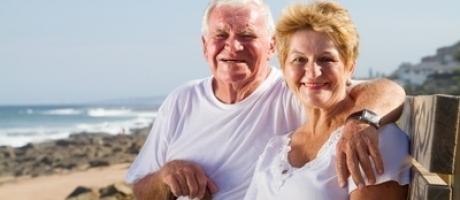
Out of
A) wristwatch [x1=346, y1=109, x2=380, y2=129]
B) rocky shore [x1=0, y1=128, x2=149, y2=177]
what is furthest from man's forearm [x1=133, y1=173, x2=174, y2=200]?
rocky shore [x1=0, y1=128, x2=149, y2=177]

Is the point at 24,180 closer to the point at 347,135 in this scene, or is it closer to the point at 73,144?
the point at 73,144

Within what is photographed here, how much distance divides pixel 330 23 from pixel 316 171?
440 mm

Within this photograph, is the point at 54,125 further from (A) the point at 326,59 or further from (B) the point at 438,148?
(B) the point at 438,148

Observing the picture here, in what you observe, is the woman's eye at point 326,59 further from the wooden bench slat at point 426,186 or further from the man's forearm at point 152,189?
the man's forearm at point 152,189

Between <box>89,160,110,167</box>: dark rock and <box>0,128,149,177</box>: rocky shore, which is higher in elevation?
<box>89,160,110,167</box>: dark rock

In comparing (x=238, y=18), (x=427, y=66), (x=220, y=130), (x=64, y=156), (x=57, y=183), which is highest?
(x=238, y=18)

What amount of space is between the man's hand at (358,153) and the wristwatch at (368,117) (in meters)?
0.02

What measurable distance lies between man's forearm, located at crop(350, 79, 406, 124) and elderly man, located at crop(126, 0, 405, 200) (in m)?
0.56

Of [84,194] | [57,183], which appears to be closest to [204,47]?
[84,194]

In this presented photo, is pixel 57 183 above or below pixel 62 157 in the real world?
above

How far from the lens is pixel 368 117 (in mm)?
2320

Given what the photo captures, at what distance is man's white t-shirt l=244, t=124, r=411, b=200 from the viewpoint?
2242mm

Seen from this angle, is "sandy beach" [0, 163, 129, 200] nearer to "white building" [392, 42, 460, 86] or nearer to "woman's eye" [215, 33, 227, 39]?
"woman's eye" [215, 33, 227, 39]

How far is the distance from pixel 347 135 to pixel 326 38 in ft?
1.13
